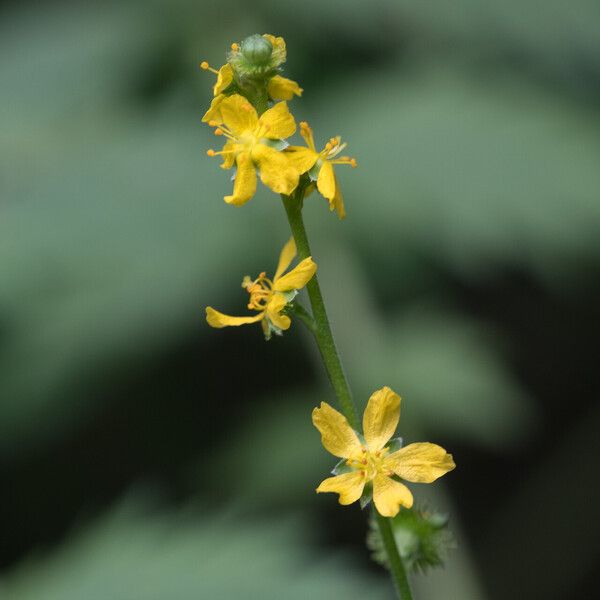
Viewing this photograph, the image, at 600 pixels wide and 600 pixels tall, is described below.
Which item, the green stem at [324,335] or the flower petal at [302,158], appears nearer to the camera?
the green stem at [324,335]

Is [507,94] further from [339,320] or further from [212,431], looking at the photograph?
[212,431]

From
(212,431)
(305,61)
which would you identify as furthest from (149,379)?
(305,61)

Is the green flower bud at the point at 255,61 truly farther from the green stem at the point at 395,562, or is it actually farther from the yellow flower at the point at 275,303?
the green stem at the point at 395,562

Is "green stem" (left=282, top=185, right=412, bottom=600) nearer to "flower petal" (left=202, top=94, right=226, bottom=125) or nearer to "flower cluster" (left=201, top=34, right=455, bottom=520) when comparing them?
"flower cluster" (left=201, top=34, right=455, bottom=520)

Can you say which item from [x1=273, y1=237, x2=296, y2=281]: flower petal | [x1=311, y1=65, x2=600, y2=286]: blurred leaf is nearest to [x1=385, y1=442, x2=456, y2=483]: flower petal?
[x1=273, y1=237, x2=296, y2=281]: flower petal

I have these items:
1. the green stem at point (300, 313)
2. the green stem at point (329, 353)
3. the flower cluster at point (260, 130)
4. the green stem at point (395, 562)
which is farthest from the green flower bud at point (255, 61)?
the green stem at point (395, 562)

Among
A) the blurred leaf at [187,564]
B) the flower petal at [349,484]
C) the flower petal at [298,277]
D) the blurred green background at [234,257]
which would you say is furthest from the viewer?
the blurred green background at [234,257]
